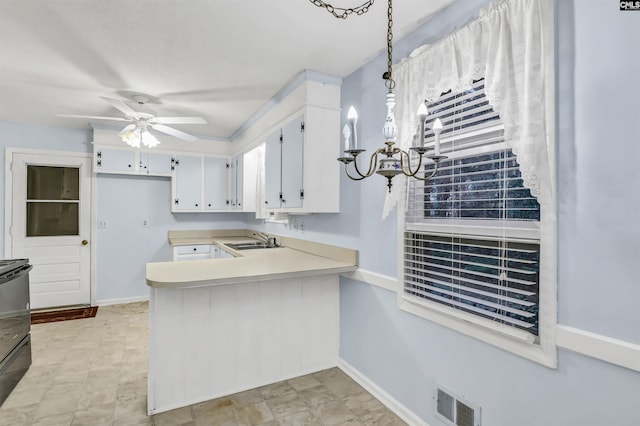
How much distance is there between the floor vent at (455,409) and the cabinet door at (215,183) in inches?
154

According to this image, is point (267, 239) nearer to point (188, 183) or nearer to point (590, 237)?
point (188, 183)

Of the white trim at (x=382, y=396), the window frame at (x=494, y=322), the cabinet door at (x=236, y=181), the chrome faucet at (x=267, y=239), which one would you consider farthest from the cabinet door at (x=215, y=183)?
the window frame at (x=494, y=322)

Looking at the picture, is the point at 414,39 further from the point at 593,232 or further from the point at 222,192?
the point at 222,192

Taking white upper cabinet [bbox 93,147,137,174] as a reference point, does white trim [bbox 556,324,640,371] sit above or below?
below

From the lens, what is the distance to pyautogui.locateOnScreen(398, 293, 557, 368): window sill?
1.43 m

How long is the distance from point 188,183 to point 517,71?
434cm

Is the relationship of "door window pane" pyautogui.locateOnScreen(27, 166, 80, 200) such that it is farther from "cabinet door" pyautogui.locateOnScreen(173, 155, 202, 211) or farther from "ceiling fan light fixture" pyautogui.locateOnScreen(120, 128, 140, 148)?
"ceiling fan light fixture" pyautogui.locateOnScreen(120, 128, 140, 148)

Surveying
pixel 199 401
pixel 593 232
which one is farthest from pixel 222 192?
pixel 593 232

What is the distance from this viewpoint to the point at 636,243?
117 cm

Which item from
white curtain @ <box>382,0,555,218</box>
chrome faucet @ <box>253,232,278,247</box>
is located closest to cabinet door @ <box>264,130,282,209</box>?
chrome faucet @ <box>253,232,278,247</box>

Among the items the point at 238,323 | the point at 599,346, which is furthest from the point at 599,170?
the point at 238,323

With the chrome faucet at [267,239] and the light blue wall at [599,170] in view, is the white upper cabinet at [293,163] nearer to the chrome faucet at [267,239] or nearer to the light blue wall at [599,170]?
the chrome faucet at [267,239]

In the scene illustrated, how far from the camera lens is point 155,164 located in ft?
15.3

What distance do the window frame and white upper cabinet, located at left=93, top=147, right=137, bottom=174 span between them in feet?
12.6
